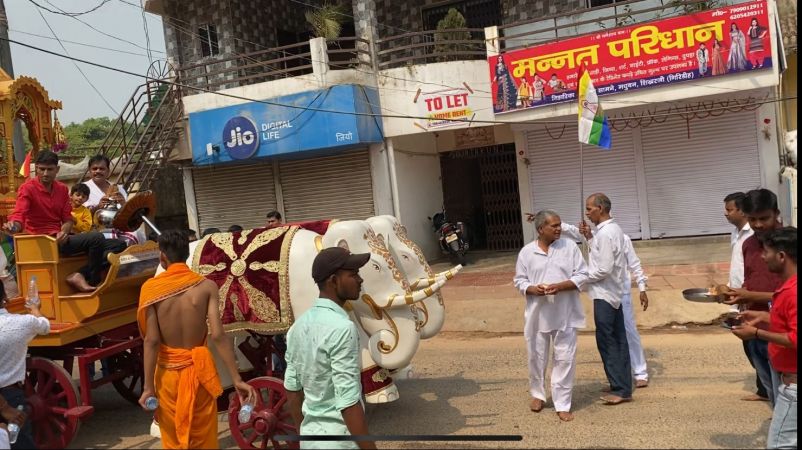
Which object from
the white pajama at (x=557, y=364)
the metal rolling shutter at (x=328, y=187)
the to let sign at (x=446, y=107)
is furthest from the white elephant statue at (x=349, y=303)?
the metal rolling shutter at (x=328, y=187)

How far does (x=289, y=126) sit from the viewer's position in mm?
13820

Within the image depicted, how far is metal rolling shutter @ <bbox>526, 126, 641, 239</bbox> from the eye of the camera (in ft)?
45.3

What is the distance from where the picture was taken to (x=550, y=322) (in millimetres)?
5562

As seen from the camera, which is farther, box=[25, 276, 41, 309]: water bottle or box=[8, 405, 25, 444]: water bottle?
box=[25, 276, 41, 309]: water bottle

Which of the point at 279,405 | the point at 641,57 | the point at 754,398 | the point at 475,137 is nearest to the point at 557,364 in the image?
the point at 754,398

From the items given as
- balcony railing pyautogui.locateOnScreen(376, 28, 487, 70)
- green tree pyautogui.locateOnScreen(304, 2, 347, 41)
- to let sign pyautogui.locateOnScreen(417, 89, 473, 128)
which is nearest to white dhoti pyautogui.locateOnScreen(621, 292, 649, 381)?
to let sign pyautogui.locateOnScreen(417, 89, 473, 128)

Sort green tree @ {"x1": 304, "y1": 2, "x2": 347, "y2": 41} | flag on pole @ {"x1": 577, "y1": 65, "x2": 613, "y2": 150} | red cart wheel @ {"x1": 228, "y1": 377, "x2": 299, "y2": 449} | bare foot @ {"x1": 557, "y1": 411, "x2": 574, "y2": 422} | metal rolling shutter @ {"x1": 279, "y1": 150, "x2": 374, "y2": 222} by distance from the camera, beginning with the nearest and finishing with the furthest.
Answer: red cart wheel @ {"x1": 228, "y1": 377, "x2": 299, "y2": 449}, bare foot @ {"x1": 557, "y1": 411, "x2": 574, "y2": 422}, flag on pole @ {"x1": 577, "y1": 65, "x2": 613, "y2": 150}, metal rolling shutter @ {"x1": 279, "y1": 150, "x2": 374, "y2": 222}, green tree @ {"x1": 304, "y1": 2, "x2": 347, "y2": 41}

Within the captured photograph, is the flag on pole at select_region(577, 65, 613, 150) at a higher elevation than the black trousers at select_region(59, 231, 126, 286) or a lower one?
higher

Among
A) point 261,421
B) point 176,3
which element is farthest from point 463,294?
point 176,3

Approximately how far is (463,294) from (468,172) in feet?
18.3

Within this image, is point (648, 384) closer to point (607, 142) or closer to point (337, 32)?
point (607, 142)

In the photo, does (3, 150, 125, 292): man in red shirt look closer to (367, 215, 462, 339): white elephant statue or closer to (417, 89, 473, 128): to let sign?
(367, 215, 462, 339): white elephant statue

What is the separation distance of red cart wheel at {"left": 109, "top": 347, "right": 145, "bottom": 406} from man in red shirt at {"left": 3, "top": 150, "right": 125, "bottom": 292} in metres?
0.99

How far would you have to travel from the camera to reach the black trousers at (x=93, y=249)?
5973 mm
